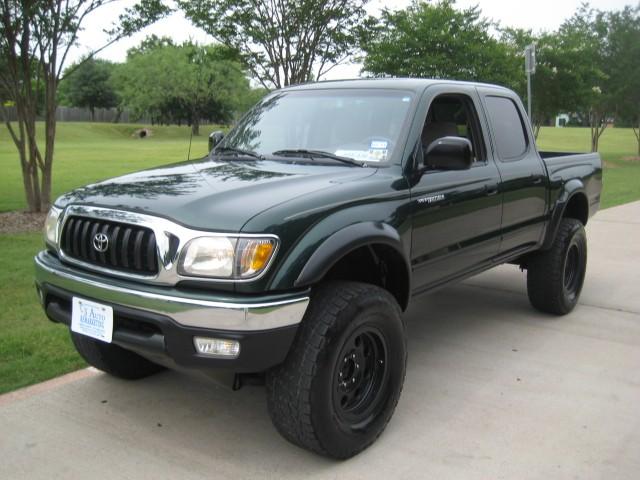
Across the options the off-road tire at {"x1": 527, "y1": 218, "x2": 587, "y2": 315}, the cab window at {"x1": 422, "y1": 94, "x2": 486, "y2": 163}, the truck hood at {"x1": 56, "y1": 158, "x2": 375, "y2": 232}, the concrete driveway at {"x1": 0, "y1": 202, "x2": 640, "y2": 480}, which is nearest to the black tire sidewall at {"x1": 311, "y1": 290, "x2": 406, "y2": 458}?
the concrete driveway at {"x1": 0, "y1": 202, "x2": 640, "y2": 480}

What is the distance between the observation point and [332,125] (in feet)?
13.3

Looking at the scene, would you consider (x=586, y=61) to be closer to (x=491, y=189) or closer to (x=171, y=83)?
(x=491, y=189)

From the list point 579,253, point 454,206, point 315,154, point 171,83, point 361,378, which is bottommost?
point 361,378

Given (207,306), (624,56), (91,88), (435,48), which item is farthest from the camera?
(91,88)

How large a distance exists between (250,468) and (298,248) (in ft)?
3.48

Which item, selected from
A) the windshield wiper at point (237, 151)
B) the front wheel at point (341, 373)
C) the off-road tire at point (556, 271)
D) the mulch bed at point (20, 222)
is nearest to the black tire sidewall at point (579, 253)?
the off-road tire at point (556, 271)

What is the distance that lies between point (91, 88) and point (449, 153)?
258 feet

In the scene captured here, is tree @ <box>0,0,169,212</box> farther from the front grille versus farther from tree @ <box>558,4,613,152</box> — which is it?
tree @ <box>558,4,613,152</box>

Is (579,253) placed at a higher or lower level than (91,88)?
lower

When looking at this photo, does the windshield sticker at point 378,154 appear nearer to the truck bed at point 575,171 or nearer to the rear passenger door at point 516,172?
the rear passenger door at point 516,172

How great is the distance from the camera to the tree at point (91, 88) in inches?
2965

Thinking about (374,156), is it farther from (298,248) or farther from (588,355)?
(588,355)

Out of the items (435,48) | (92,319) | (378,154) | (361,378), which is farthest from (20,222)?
(435,48)

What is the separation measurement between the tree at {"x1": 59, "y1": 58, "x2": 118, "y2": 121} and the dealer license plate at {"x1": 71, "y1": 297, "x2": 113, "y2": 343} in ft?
249
